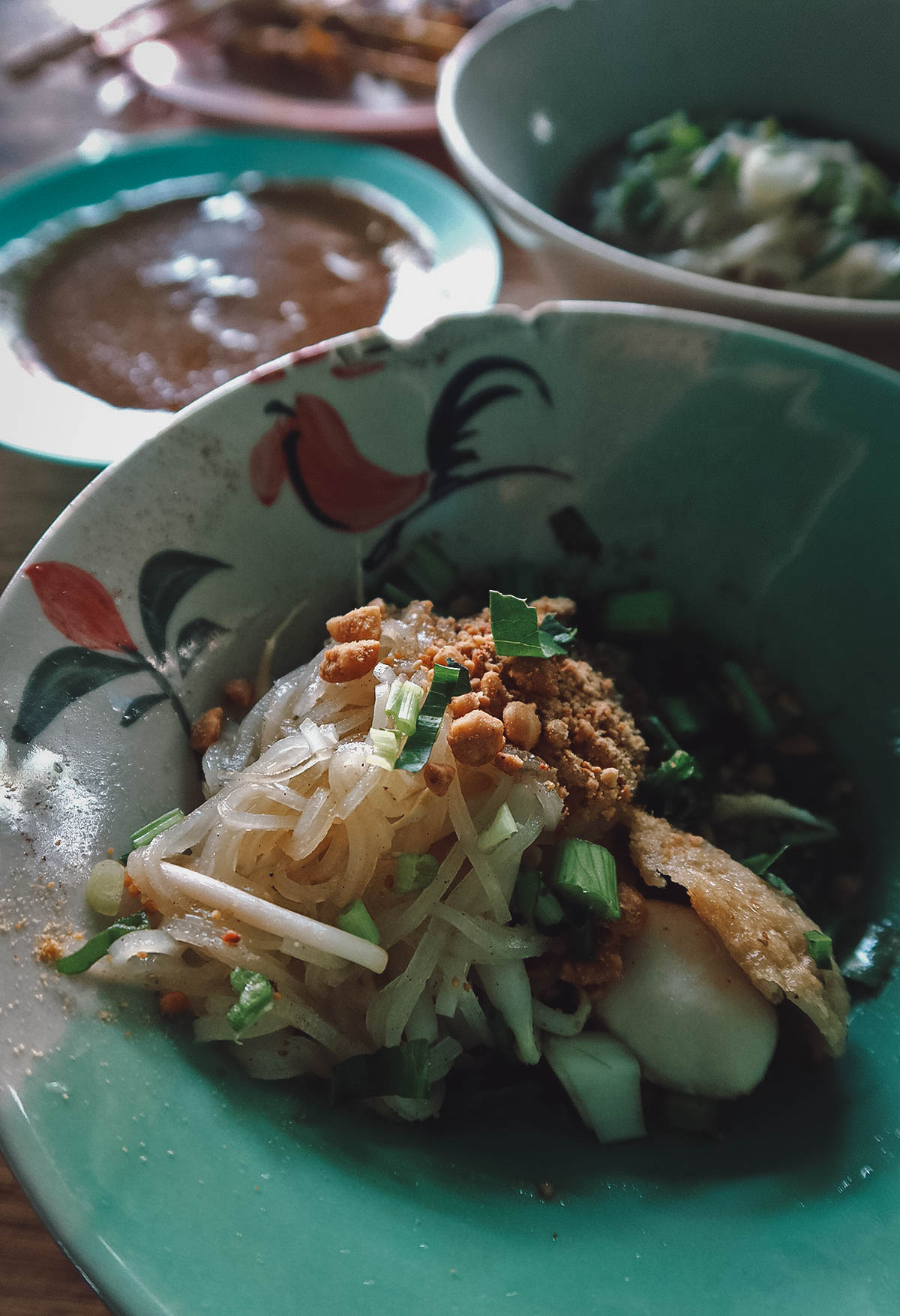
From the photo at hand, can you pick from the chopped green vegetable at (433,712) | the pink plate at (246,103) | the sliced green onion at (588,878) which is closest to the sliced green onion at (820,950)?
the sliced green onion at (588,878)

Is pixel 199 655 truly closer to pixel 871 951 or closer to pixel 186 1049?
pixel 186 1049

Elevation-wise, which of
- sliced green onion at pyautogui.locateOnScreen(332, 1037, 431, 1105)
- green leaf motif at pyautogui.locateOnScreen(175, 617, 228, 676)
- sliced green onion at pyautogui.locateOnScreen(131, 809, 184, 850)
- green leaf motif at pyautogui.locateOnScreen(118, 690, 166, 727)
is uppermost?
green leaf motif at pyautogui.locateOnScreen(175, 617, 228, 676)

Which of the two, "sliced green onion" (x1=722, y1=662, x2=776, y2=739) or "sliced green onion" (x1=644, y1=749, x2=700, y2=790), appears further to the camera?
"sliced green onion" (x1=722, y1=662, x2=776, y2=739)

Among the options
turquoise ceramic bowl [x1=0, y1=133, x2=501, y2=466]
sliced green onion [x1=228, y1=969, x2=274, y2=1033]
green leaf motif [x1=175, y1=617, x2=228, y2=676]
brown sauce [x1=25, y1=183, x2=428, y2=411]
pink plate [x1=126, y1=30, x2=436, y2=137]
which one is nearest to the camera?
sliced green onion [x1=228, y1=969, x2=274, y2=1033]

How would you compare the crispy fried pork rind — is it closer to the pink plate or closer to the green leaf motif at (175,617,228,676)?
the green leaf motif at (175,617,228,676)

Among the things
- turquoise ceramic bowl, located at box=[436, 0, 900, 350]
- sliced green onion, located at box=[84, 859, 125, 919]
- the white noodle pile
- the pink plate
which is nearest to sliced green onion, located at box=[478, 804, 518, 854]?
the white noodle pile

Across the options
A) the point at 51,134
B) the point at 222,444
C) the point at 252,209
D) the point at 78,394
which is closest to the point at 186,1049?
the point at 222,444

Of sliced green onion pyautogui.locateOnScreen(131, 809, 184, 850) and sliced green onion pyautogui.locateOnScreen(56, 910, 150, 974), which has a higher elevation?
sliced green onion pyautogui.locateOnScreen(131, 809, 184, 850)
